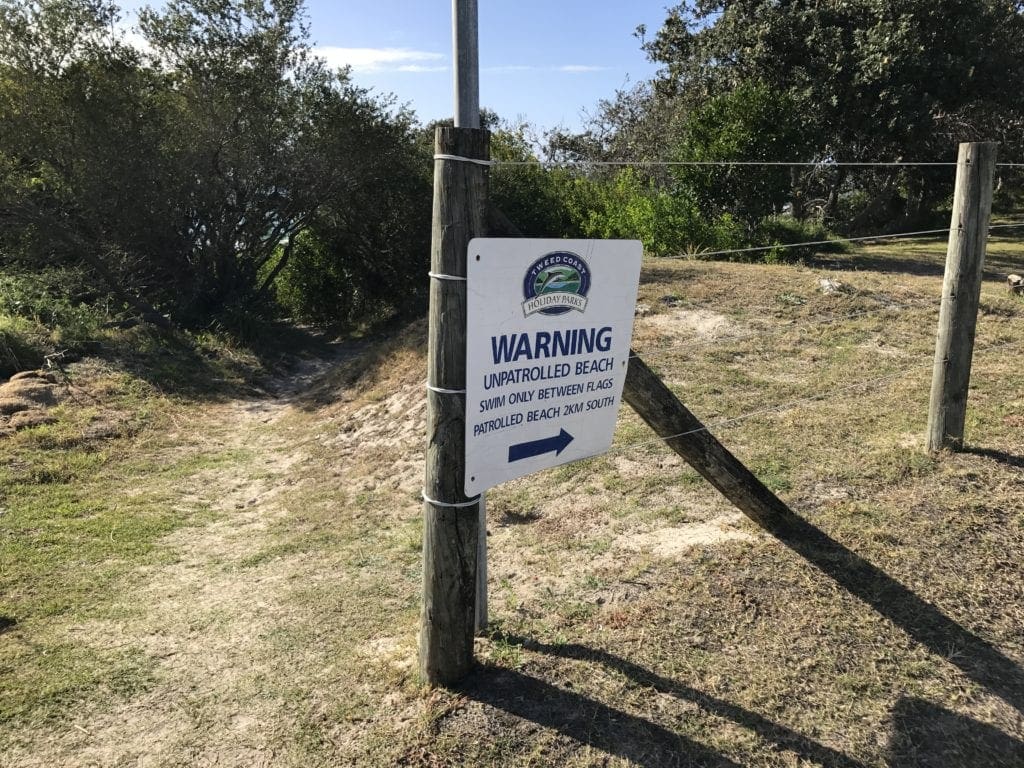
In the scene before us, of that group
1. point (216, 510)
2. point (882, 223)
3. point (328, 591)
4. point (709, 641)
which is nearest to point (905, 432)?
point (709, 641)

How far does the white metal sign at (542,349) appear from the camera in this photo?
257 centimetres

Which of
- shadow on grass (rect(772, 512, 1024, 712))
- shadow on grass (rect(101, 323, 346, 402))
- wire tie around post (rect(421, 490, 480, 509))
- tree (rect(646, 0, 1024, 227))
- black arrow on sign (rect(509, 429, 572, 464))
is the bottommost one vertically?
shadow on grass (rect(101, 323, 346, 402))

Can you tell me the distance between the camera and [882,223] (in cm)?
2353

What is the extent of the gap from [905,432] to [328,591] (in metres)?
4.31

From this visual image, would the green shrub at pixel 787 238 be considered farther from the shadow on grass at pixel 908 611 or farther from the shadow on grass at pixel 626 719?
the shadow on grass at pixel 626 719

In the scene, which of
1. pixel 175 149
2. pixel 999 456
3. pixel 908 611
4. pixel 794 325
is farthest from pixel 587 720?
pixel 175 149

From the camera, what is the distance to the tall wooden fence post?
2607mm

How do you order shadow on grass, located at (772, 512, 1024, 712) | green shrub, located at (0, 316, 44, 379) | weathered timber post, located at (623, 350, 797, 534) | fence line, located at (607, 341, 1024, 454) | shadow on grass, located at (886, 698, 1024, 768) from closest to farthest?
shadow on grass, located at (886, 698, 1024, 768)
shadow on grass, located at (772, 512, 1024, 712)
weathered timber post, located at (623, 350, 797, 534)
fence line, located at (607, 341, 1024, 454)
green shrub, located at (0, 316, 44, 379)

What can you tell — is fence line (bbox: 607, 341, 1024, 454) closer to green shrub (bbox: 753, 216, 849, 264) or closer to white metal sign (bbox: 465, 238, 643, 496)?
white metal sign (bbox: 465, 238, 643, 496)

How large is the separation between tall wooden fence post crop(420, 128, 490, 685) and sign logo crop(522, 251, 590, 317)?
0.25m

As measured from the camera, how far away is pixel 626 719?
2.90 metres

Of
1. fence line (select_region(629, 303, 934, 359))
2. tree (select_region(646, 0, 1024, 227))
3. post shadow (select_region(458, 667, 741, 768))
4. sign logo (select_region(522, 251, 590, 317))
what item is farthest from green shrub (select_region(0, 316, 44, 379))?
tree (select_region(646, 0, 1024, 227))

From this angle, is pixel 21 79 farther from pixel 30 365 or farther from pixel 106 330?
Answer: pixel 30 365

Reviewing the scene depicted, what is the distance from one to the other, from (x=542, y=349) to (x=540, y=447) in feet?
1.40
